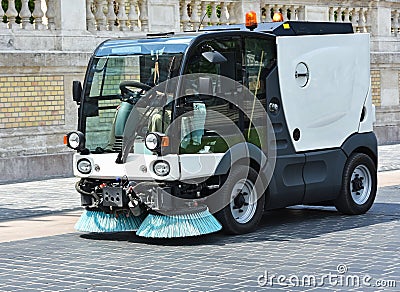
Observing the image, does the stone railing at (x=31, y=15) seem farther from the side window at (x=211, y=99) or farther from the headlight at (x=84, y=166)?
the side window at (x=211, y=99)

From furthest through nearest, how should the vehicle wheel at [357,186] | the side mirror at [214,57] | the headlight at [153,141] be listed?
the vehicle wheel at [357,186]
the side mirror at [214,57]
the headlight at [153,141]

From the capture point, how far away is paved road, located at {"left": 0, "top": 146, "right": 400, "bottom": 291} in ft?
28.7

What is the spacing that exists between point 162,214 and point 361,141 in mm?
3164

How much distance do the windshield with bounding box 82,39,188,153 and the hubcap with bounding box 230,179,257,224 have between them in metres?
1.15

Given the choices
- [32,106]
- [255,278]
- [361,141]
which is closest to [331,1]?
[32,106]

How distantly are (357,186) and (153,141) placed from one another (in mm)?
3238

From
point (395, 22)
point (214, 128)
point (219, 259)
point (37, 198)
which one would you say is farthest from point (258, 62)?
point (395, 22)

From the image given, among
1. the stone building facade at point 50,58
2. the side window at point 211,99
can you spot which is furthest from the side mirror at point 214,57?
the stone building facade at point 50,58

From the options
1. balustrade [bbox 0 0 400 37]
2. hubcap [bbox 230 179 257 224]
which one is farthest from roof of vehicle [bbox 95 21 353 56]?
balustrade [bbox 0 0 400 37]

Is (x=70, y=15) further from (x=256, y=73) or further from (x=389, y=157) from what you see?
(x=256, y=73)

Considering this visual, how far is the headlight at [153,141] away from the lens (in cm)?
1073

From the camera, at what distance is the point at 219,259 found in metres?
9.91

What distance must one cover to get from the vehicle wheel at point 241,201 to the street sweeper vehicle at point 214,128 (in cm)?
1

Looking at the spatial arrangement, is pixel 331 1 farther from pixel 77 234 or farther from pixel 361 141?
pixel 77 234
